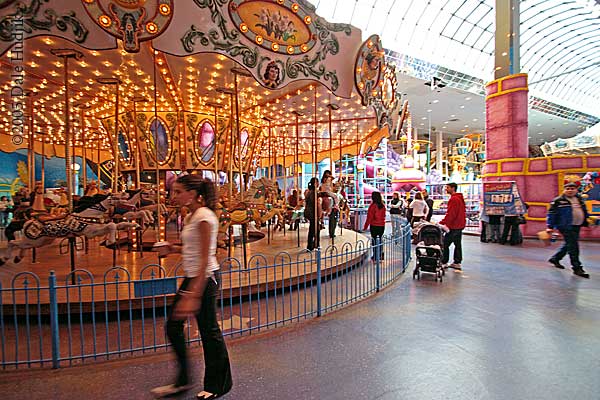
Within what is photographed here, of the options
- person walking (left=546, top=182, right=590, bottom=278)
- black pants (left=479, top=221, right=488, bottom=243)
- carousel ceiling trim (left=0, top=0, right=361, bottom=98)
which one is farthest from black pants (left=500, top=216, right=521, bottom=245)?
carousel ceiling trim (left=0, top=0, right=361, bottom=98)

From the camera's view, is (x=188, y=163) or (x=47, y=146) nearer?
(x=188, y=163)

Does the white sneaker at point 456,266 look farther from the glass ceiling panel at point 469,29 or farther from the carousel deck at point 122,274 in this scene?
the glass ceiling panel at point 469,29

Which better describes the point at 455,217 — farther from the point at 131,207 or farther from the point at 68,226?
the point at 68,226

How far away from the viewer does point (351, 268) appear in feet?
22.9

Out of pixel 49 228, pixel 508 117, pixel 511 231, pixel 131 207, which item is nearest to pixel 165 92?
pixel 131 207

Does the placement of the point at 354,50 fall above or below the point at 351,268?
above

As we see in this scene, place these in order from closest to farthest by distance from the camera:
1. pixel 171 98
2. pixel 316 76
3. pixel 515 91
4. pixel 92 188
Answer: pixel 316 76, pixel 171 98, pixel 92 188, pixel 515 91

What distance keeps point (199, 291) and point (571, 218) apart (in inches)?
269

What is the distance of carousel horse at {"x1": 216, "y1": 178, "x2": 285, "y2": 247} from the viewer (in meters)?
6.40

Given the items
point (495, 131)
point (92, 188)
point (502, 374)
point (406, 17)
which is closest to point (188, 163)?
point (92, 188)

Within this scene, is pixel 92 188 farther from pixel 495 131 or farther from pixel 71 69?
pixel 495 131

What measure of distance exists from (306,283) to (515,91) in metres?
10.2

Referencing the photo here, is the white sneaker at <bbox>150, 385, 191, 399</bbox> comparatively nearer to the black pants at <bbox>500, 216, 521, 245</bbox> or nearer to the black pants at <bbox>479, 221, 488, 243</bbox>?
the black pants at <bbox>500, 216, 521, 245</bbox>

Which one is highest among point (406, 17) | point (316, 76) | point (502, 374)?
point (406, 17)
